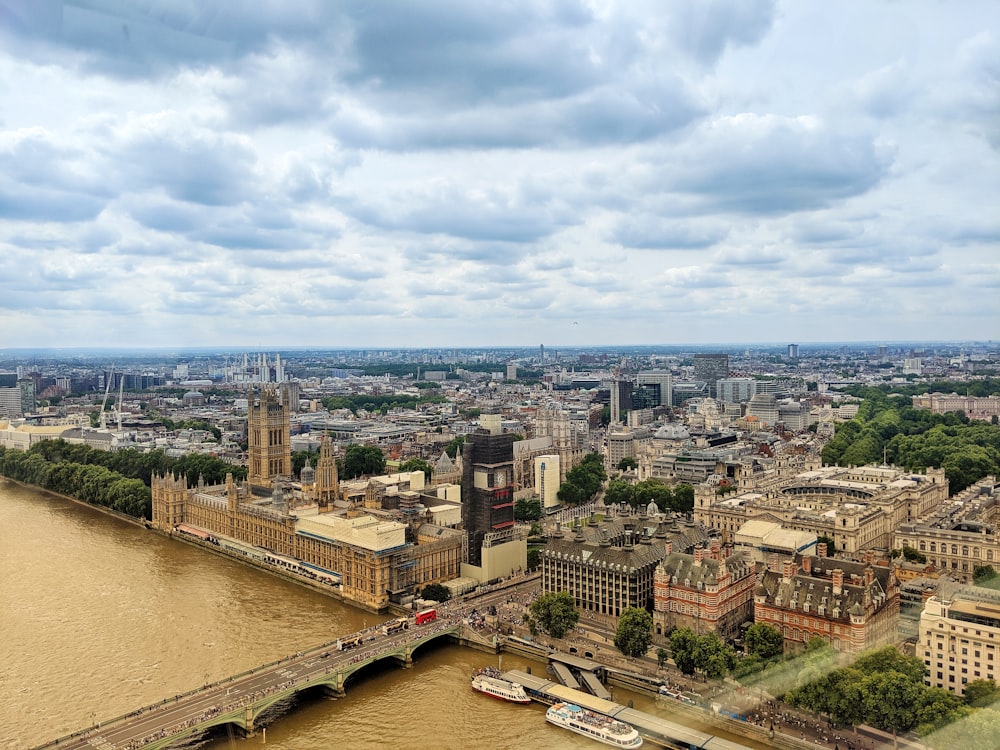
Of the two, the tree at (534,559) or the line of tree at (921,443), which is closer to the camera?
the tree at (534,559)

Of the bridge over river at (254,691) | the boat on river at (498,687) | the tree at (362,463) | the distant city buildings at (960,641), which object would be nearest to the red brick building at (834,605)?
the distant city buildings at (960,641)

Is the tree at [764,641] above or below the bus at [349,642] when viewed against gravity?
above

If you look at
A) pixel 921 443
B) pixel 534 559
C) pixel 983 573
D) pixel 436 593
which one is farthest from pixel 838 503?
pixel 921 443

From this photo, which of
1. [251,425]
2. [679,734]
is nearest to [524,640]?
[679,734]

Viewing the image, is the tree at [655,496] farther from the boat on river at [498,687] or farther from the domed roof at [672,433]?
the boat on river at [498,687]

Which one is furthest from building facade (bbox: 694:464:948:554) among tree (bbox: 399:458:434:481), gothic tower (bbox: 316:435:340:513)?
tree (bbox: 399:458:434:481)

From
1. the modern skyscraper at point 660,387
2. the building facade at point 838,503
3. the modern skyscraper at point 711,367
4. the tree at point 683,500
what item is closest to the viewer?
the building facade at point 838,503

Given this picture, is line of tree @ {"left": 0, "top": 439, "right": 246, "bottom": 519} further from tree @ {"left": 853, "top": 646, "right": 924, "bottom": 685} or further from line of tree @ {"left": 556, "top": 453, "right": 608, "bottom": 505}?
tree @ {"left": 853, "top": 646, "right": 924, "bottom": 685}
